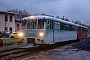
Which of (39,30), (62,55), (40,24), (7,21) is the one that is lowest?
(62,55)

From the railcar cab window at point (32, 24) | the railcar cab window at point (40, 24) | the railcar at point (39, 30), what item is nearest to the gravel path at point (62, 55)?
the railcar at point (39, 30)

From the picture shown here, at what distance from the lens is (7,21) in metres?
44.9

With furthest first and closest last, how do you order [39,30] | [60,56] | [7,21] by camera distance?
[7,21] → [39,30] → [60,56]

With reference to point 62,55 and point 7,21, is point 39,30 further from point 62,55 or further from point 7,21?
point 7,21

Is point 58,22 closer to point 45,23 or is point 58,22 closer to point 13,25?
point 45,23

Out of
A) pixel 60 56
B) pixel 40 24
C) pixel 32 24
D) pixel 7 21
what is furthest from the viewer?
pixel 7 21

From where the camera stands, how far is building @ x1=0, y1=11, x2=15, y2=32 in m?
43.0

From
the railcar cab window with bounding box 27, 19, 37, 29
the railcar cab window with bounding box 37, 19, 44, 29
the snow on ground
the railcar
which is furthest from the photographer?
the railcar cab window with bounding box 27, 19, 37, 29

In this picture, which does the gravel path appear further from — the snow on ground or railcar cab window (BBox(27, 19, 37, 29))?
railcar cab window (BBox(27, 19, 37, 29))

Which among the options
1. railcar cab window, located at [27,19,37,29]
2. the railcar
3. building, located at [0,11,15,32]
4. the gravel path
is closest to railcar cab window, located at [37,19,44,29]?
the railcar

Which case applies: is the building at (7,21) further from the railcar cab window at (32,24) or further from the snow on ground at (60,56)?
the snow on ground at (60,56)

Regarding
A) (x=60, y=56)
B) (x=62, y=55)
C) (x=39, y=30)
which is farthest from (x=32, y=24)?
(x=60, y=56)

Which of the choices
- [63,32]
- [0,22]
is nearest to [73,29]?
[63,32]

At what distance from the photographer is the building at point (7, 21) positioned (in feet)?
141
